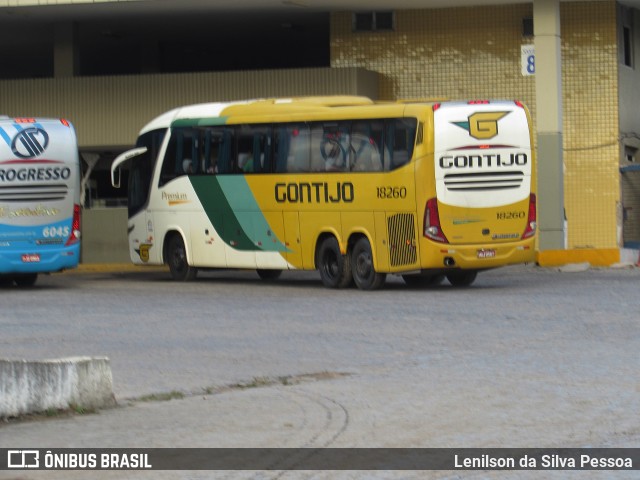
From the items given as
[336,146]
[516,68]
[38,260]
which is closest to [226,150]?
[336,146]

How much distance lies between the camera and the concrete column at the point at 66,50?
36750mm

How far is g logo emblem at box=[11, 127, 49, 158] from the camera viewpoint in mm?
25859

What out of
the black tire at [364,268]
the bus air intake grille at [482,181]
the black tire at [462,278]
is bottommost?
the black tire at [462,278]

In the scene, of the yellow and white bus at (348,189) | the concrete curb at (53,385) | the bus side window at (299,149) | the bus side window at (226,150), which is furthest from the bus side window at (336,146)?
the concrete curb at (53,385)

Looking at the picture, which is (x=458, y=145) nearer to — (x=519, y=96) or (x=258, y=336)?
(x=258, y=336)

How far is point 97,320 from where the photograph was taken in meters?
19.7

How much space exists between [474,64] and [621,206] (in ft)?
15.9

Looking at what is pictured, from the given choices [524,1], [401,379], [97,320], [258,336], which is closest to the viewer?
[401,379]

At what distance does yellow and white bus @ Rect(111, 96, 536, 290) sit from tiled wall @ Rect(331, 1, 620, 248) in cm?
829

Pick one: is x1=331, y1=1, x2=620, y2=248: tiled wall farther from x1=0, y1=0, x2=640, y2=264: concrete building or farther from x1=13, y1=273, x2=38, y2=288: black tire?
x1=13, y1=273, x2=38, y2=288: black tire

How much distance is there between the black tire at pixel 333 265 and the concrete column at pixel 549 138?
296 inches

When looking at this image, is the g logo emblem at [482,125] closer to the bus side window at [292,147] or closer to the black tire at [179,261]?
the bus side window at [292,147]

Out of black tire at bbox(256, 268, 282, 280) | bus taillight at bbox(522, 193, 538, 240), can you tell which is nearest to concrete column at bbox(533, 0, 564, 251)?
black tire at bbox(256, 268, 282, 280)

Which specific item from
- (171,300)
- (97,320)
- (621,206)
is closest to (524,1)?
(621,206)
